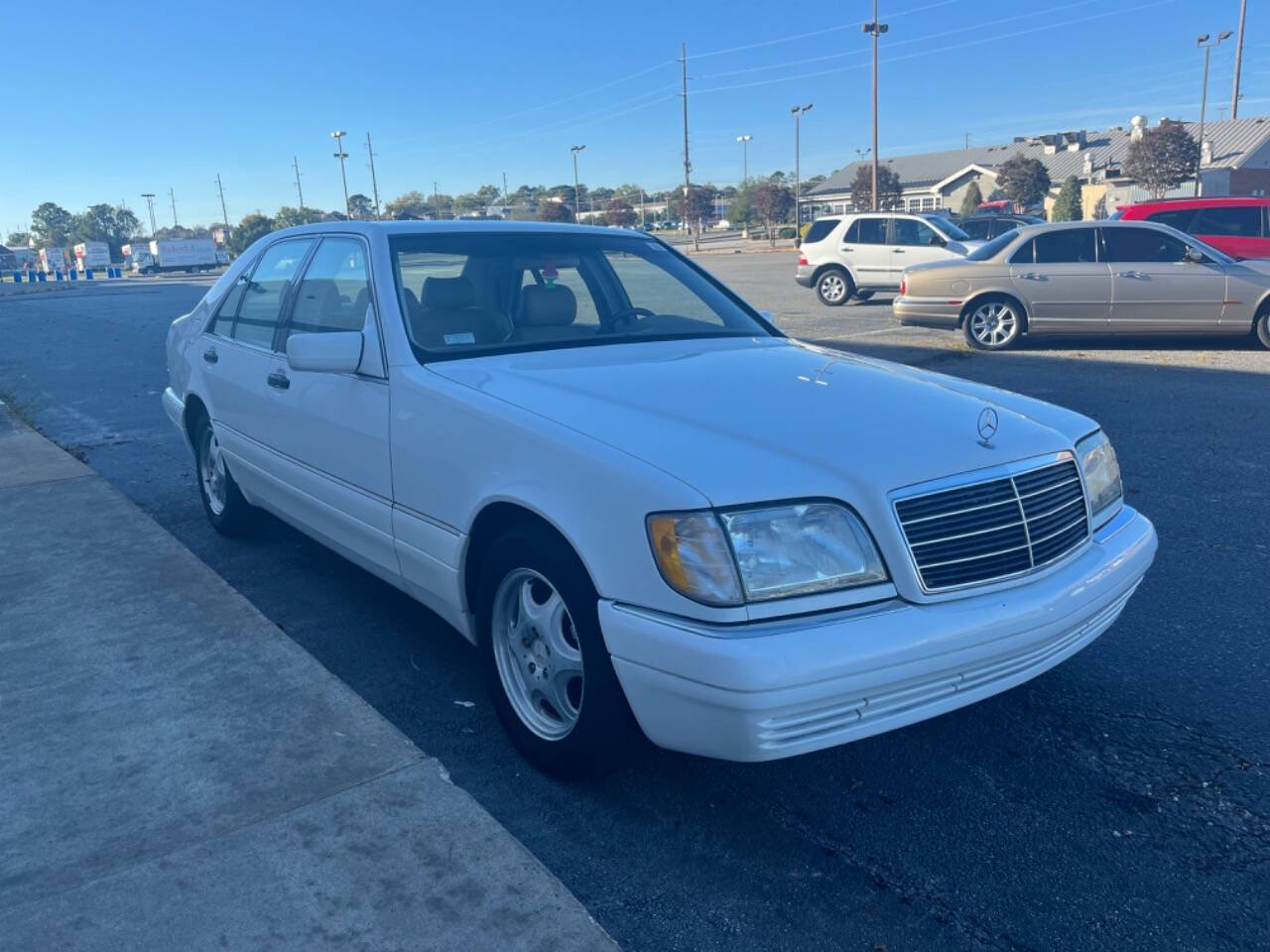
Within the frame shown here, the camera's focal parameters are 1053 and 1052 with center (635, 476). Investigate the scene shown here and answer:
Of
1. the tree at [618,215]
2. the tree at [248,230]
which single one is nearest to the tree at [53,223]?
the tree at [248,230]

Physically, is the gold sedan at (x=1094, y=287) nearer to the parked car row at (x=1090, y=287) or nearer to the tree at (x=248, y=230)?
the parked car row at (x=1090, y=287)

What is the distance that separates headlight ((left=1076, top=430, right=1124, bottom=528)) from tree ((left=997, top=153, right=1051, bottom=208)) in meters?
61.9

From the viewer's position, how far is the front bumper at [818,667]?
249 cm

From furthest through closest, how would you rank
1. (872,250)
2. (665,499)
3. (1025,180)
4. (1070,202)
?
(1025,180) → (1070,202) → (872,250) → (665,499)

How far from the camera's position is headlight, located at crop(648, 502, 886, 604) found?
2596 millimetres

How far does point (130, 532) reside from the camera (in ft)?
17.8

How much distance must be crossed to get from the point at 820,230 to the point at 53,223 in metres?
145

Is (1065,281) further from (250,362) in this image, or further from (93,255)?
(93,255)

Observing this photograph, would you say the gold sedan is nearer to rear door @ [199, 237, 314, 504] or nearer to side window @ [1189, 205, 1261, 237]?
side window @ [1189, 205, 1261, 237]

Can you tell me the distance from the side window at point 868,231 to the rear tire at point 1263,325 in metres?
7.41

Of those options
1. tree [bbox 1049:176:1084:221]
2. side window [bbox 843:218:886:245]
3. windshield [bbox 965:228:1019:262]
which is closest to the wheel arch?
windshield [bbox 965:228:1019:262]

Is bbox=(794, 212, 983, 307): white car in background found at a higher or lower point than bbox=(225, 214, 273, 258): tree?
lower

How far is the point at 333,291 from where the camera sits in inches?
170

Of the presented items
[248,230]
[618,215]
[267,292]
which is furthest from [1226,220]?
[248,230]
